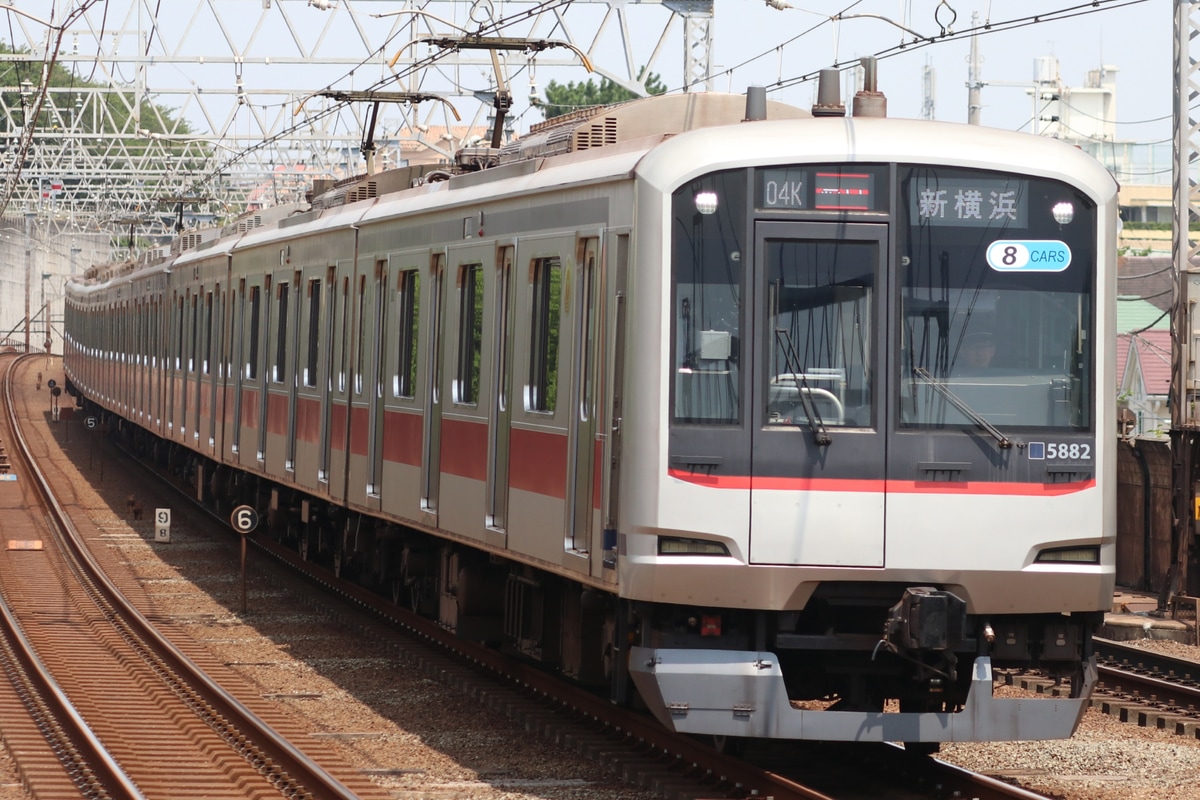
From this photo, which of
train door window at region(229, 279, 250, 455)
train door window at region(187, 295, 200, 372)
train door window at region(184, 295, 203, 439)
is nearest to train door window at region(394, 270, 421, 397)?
train door window at region(229, 279, 250, 455)

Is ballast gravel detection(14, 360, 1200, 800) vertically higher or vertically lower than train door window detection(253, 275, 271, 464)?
lower

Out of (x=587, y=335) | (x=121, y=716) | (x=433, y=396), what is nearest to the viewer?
(x=587, y=335)

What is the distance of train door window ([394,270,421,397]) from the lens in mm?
12148

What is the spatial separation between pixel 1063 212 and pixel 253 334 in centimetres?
1140

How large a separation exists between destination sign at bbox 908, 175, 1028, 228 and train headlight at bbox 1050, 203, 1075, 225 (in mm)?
130

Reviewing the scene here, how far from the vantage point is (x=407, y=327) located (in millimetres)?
12328

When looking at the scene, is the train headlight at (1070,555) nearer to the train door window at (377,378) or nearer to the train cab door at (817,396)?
the train cab door at (817,396)

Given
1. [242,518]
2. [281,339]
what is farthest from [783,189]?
[281,339]

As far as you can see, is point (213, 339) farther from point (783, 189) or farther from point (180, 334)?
point (783, 189)

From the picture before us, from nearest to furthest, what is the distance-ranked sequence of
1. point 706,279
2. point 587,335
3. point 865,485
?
point 865,485 < point 706,279 < point 587,335

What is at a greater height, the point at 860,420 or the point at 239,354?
the point at 239,354

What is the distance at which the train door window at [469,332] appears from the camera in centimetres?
1077

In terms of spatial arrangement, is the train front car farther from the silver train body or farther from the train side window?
the train side window

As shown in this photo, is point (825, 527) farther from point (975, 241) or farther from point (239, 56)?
point (239, 56)
